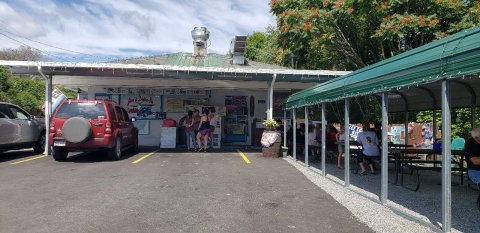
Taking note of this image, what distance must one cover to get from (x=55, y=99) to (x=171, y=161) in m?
8.91

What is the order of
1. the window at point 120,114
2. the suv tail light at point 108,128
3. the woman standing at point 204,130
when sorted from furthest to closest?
the woman standing at point 204,130, the window at point 120,114, the suv tail light at point 108,128

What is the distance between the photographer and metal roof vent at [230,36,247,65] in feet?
64.1

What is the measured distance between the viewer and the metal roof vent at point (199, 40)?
22.9 m

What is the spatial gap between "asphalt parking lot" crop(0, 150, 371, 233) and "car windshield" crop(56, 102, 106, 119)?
1434 millimetres

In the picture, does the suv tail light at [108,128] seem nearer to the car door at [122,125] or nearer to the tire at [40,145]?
the car door at [122,125]

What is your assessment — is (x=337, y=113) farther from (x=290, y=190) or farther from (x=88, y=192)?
(x=88, y=192)

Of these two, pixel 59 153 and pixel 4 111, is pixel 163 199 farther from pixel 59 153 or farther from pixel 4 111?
pixel 4 111

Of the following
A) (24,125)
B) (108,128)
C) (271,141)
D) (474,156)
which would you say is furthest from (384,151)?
(24,125)

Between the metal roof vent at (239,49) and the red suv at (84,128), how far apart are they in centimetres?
812

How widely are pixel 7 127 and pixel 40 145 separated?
95.5 inches

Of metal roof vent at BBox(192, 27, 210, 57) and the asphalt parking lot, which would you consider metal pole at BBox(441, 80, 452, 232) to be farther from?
metal roof vent at BBox(192, 27, 210, 57)

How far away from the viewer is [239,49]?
19656 mm

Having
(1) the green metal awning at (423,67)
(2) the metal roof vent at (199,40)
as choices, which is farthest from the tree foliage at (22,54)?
(1) the green metal awning at (423,67)

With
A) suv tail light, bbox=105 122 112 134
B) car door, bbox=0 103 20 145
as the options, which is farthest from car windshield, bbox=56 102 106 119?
car door, bbox=0 103 20 145
